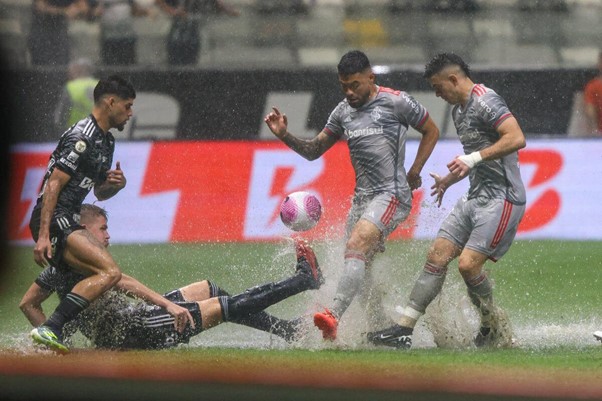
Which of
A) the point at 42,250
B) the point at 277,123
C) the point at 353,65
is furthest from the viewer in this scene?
the point at 277,123

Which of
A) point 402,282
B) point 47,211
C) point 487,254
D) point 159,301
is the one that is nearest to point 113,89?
point 47,211

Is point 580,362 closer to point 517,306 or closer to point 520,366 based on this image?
point 520,366

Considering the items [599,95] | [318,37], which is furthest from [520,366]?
[318,37]

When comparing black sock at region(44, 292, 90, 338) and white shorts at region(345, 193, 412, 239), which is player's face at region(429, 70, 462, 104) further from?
black sock at region(44, 292, 90, 338)

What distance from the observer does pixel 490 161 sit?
31.5 feet

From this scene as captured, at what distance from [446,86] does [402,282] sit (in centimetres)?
276

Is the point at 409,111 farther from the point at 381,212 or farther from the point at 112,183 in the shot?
the point at 112,183

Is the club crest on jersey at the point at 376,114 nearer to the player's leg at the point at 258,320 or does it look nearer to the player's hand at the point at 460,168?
the player's hand at the point at 460,168

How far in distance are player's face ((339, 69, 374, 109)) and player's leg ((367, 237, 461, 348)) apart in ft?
4.34

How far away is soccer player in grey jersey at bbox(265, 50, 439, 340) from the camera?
995 centimetres

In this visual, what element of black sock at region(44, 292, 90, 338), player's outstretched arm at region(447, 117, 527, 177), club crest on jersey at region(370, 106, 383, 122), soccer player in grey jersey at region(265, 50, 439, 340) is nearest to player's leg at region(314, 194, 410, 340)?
soccer player in grey jersey at region(265, 50, 439, 340)

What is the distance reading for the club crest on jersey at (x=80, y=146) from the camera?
29.6 feet

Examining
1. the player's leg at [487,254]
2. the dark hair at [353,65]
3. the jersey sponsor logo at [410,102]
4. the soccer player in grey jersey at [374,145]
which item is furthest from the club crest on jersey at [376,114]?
the player's leg at [487,254]

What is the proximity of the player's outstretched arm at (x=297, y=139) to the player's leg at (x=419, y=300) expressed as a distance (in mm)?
1421
